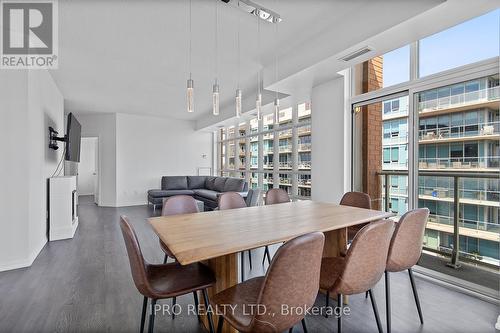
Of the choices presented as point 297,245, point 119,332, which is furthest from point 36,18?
point 297,245

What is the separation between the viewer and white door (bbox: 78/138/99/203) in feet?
32.1

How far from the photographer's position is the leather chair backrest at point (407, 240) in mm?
1699

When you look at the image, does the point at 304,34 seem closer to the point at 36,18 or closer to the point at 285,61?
the point at 285,61

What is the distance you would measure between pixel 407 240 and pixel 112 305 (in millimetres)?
2454

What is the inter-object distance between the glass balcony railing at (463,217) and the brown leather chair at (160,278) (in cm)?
266

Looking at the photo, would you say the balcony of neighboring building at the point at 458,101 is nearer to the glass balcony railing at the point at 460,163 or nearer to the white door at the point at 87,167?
the glass balcony railing at the point at 460,163

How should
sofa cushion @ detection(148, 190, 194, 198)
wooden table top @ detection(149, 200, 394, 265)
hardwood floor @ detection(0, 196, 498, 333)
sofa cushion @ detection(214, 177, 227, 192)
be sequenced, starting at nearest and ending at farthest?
1. wooden table top @ detection(149, 200, 394, 265)
2. hardwood floor @ detection(0, 196, 498, 333)
3. sofa cushion @ detection(148, 190, 194, 198)
4. sofa cushion @ detection(214, 177, 227, 192)

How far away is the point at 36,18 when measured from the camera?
9.00 feet

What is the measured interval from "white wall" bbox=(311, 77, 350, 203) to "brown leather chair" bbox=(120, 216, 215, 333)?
2.57m

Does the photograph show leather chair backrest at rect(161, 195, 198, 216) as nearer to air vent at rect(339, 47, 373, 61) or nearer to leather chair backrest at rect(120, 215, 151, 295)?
leather chair backrest at rect(120, 215, 151, 295)

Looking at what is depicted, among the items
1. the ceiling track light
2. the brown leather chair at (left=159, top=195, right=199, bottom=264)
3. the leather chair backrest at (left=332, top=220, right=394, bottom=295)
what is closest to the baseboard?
the brown leather chair at (left=159, top=195, right=199, bottom=264)

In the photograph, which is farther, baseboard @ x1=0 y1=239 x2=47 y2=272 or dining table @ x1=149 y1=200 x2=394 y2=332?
baseboard @ x1=0 y1=239 x2=47 y2=272

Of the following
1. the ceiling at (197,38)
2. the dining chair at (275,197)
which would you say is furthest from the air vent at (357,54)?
the dining chair at (275,197)

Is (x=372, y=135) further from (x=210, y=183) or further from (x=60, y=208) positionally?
(x=210, y=183)
